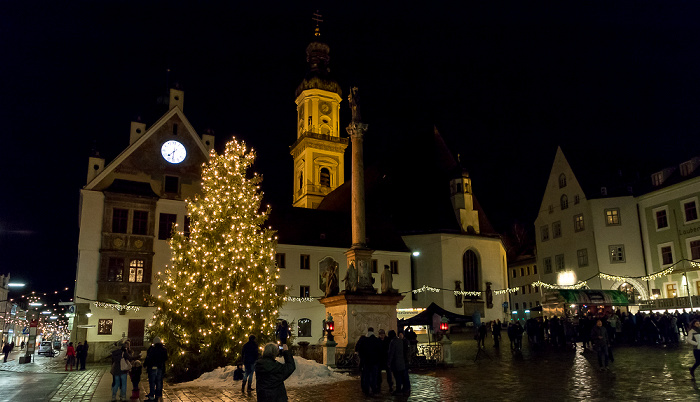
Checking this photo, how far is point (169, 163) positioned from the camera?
1494 inches

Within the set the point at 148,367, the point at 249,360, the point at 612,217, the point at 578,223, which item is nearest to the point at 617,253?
the point at 612,217

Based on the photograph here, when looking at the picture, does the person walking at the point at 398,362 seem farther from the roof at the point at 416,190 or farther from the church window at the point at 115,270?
the roof at the point at 416,190

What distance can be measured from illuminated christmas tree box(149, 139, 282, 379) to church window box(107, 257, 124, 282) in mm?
15523

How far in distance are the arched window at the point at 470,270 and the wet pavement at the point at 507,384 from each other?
87.3 ft

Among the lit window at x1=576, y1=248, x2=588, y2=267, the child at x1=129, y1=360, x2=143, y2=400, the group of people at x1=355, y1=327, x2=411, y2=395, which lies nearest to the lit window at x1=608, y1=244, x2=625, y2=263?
the lit window at x1=576, y1=248, x2=588, y2=267

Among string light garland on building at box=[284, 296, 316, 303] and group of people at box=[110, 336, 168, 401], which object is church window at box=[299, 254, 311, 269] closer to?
string light garland on building at box=[284, 296, 316, 303]

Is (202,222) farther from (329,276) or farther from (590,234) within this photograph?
(590,234)

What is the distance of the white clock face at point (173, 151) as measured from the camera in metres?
38.0

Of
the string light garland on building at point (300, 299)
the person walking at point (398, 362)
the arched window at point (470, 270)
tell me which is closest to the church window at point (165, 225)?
the string light garland on building at point (300, 299)

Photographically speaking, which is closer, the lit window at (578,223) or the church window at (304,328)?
the church window at (304,328)

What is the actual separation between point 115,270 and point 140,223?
11.0 ft

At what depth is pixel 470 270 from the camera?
164ft

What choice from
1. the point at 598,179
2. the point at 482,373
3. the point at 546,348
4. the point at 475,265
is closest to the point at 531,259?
the point at 475,265

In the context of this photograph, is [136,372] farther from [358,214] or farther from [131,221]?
[131,221]
